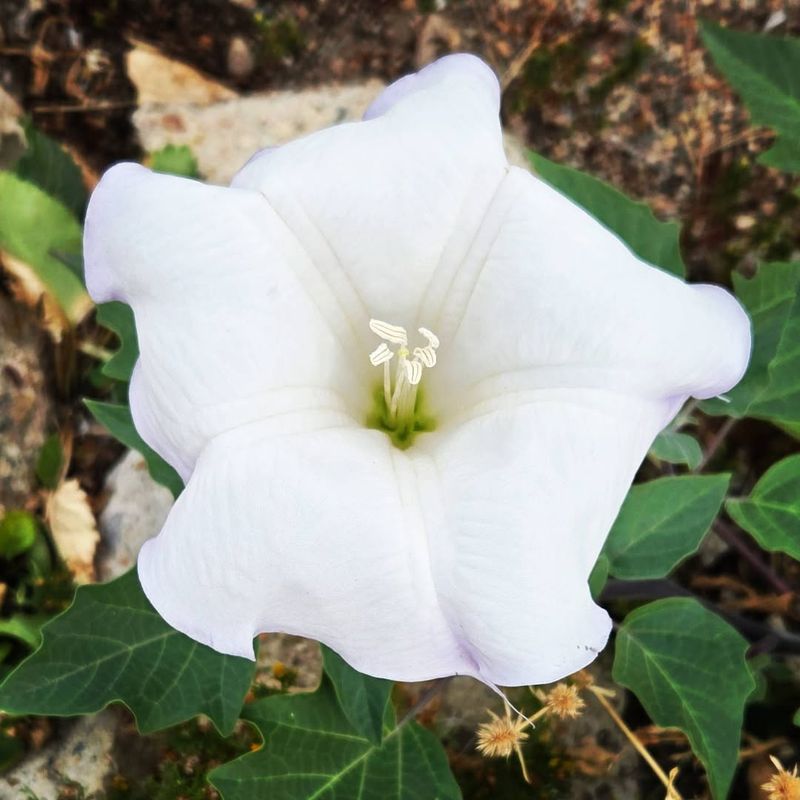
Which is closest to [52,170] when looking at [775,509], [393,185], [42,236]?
[42,236]

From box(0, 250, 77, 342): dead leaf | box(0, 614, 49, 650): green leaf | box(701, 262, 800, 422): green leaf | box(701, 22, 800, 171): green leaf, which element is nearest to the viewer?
box(701, 262, 800, 422): green leaf

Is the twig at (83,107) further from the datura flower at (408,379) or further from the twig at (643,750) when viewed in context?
the twig at (643,750)

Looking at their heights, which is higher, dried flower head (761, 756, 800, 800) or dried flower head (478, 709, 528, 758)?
dried flower head (761, 756, 800, 800)

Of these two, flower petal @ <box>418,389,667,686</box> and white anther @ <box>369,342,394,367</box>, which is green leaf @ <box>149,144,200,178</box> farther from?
flower petal @ <box>418,389,667,686</box>

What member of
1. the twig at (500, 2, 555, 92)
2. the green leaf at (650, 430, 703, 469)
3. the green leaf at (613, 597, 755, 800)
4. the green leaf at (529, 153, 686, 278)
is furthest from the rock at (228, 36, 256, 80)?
the green leaf at (613, 597, 755, 800)

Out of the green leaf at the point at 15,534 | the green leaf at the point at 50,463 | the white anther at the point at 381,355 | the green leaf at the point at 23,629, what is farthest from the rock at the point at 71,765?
the white anther at the point at 381,355

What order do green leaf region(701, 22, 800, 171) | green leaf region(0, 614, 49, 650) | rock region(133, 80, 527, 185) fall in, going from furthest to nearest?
rock region(133, 80, 527, 185) < green leaf region(0, 614, 49, 650) < green leaf region(701, 22, 800, 171)

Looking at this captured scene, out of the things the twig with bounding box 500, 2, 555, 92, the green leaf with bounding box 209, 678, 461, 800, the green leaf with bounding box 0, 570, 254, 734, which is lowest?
the green leaf with bounding box 209, 678, 461, 800

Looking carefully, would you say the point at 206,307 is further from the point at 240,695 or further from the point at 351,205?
the point at 240,695
